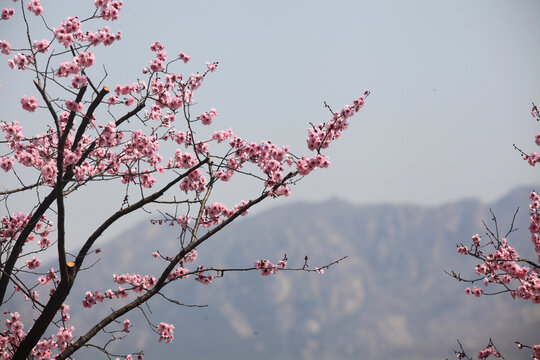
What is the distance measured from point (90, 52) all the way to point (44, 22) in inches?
39.6

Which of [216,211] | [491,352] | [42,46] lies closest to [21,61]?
[42,46]

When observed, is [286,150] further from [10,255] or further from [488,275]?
[488,275]

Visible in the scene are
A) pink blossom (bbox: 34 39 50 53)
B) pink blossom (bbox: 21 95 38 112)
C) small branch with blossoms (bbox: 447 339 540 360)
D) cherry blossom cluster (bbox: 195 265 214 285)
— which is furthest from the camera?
small branch with blossoms (bbox: 447 339 540 360)

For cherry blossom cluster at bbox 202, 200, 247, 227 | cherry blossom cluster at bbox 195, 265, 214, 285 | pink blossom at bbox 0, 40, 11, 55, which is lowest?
cherry blossom cluster at bbox 195, 265, 214, 285

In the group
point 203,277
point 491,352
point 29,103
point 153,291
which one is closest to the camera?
point 153,291

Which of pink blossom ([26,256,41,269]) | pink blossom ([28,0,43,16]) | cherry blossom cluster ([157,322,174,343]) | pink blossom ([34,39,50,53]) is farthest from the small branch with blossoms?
pink blossom ([28,0,43,16])

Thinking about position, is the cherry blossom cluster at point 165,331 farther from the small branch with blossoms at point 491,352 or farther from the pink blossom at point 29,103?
the small branch with blossoms at point 491,352

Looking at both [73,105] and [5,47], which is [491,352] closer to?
[73,105]

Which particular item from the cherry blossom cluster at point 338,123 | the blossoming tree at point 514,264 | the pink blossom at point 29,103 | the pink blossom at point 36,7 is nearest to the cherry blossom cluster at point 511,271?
the blossoming tree at point 514,264

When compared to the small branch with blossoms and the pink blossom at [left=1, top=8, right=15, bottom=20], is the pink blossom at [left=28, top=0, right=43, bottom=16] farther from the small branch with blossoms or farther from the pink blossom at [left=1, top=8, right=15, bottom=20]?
the small branch with blossoms

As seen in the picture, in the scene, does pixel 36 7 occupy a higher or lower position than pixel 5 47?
higher

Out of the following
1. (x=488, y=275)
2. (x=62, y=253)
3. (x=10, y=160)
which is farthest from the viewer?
(x=488, y=275)

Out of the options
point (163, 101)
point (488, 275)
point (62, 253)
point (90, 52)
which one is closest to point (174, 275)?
point (62, 253)

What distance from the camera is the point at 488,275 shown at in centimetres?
1238
